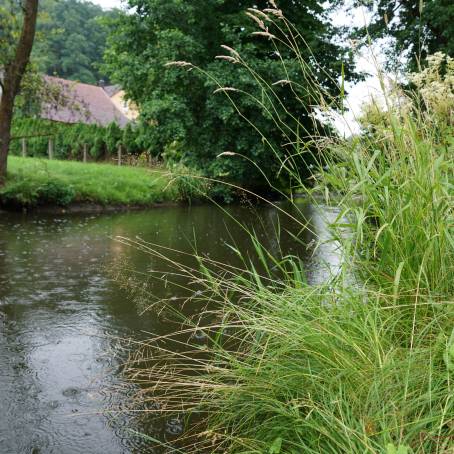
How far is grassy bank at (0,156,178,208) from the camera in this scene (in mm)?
12031

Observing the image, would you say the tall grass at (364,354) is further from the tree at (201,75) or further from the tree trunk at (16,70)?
the tree at (201,75)

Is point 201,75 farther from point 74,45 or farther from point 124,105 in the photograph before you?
point 74,45

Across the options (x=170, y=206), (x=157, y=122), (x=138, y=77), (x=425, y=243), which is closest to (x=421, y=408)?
(x=425, y=243)

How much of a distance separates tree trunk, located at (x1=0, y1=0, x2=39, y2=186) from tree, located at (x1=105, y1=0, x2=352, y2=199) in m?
5.04

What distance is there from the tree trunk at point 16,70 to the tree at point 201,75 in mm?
5037

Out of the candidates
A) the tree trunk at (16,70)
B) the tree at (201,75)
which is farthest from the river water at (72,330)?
the tree at (201,75)

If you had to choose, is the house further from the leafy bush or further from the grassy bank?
the grassy bank

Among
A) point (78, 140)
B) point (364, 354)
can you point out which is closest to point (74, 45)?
Answer: point (78, 140)

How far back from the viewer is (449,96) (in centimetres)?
296

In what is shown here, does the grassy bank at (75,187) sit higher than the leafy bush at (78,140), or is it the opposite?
the leafy bush at (78,140)

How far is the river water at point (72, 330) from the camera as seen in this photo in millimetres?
2646

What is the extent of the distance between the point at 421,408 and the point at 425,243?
804mm

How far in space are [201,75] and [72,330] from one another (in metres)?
13.5

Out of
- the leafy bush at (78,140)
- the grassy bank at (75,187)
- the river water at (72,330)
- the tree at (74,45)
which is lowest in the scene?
the river water at (72,330)
